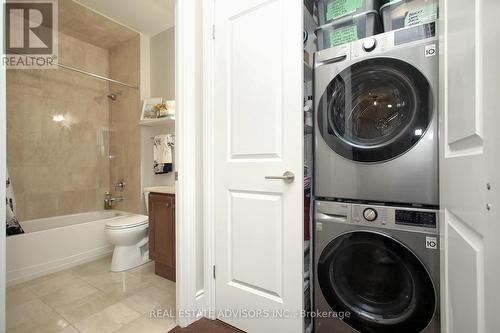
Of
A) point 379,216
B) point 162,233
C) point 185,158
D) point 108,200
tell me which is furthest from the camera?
point 108,200

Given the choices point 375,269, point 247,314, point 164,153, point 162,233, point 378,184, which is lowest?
point 247,314

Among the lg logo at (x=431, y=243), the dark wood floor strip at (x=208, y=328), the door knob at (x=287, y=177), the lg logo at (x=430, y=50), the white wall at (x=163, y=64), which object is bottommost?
the dark wood floor strip at (x=208, y=328)

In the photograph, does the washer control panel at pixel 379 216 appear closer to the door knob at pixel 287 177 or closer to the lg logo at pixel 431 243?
the lg logo at pixel 431 243

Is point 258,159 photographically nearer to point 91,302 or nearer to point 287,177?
point 287,177

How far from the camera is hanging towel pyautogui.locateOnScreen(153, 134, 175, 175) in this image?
2.57m

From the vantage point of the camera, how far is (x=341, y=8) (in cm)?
123

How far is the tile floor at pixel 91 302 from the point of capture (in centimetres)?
140

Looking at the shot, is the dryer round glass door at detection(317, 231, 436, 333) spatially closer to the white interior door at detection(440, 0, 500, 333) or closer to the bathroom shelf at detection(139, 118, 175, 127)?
the white interior door at detection(440, 0, 500, 333)

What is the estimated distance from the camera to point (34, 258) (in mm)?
2059

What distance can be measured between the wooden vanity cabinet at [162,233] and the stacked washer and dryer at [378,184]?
126cm

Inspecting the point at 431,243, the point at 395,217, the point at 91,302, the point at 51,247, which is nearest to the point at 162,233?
the point at 91,302

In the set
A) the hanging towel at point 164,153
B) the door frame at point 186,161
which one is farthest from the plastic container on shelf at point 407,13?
the hanging towel at point 164,153

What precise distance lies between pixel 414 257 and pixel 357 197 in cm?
32

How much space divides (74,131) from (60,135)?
6.2 inches
